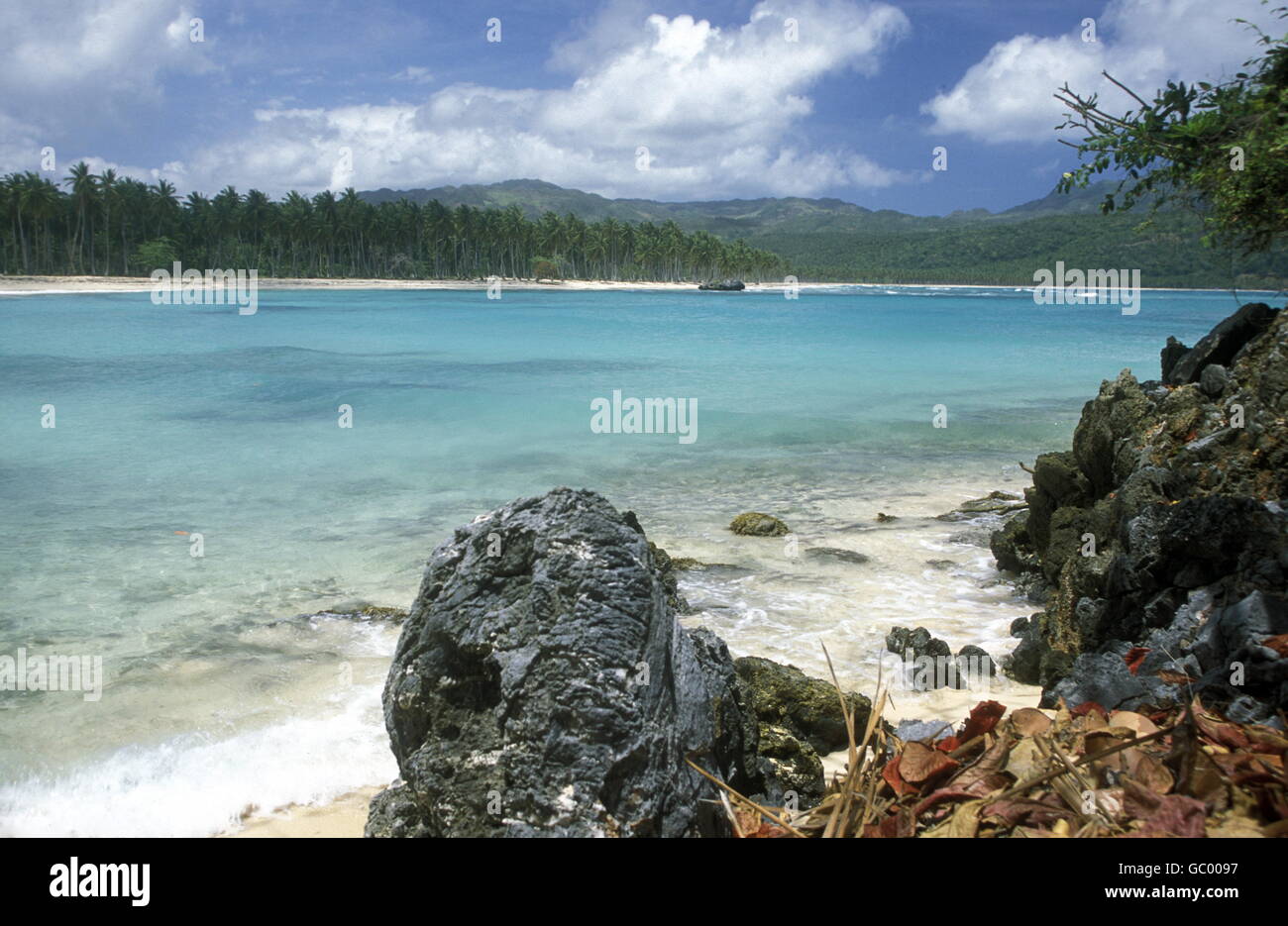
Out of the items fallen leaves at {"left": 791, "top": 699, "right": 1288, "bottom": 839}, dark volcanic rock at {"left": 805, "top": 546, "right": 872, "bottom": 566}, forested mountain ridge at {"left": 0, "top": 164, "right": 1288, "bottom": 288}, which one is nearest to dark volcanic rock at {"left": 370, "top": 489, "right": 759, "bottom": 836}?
fallen leaves at {"left": 791, "top": 699, "right": 1288, "bottom": 839}

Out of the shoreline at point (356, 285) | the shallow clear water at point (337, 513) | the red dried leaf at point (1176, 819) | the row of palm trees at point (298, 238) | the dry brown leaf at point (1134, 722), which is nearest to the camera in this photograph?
the red dried leaf at point (1176, 819)

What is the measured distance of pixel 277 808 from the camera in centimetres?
529

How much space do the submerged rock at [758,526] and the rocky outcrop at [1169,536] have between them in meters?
2.67

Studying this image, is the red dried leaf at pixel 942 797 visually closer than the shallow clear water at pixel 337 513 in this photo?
Yes

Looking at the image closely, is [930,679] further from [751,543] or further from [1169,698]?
[751,543]

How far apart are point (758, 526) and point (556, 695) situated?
881 centimetres

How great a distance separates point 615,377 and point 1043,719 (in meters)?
31.5

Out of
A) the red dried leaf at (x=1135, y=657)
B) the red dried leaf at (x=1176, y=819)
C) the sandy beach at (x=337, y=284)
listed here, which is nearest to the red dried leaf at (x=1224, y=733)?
the red dried leaf at (x=1176, y=819)

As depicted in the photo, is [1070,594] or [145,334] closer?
[1070,594]

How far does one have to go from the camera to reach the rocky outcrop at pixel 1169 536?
3.58 meters

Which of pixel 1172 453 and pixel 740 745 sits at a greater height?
pixel 1172 453

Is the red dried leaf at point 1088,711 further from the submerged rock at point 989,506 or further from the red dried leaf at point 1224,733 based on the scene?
the submerged rock at point 989,506
